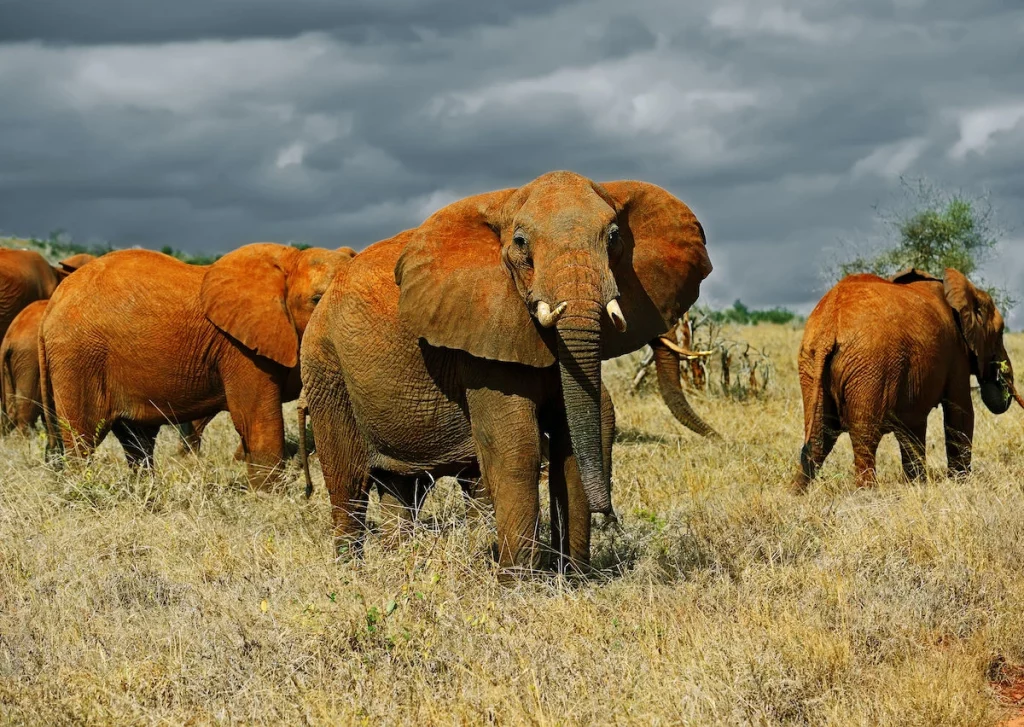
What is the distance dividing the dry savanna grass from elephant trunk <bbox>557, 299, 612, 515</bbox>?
0.58 metres

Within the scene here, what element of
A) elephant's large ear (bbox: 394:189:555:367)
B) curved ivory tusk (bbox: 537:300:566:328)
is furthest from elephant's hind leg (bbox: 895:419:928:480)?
curved ivory tusk (bbox: 537:300:566:328)

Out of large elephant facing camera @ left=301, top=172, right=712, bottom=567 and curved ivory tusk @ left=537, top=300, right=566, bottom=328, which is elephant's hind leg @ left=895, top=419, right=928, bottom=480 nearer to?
large elephant facing camera @ left=301, top=172, right=712, bottom=567

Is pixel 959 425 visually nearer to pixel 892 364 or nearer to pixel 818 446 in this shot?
pixel 892 364

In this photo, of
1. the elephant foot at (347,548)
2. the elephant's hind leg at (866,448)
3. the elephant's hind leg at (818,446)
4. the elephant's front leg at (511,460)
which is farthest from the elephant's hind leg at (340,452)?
the elephant's hind leg at (866,448)

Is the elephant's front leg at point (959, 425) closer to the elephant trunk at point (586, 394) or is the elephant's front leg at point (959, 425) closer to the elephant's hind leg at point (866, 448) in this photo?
the elephant's hind leg at point (866, 448)

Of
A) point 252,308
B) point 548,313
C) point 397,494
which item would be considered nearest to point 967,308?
point 397,494

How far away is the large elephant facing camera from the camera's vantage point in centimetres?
616

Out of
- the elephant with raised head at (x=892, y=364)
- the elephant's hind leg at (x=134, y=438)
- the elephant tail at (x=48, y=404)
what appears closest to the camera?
the elephant with raised head at (x=892, y=364)

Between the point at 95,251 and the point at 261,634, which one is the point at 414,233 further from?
the point at 95,251

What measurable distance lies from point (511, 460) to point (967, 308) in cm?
564

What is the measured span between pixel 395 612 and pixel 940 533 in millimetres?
3140

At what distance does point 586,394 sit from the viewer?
625 centimetres

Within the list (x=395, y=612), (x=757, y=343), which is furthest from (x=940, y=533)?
(x=757, y=343)

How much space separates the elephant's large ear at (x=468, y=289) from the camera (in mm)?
6418
